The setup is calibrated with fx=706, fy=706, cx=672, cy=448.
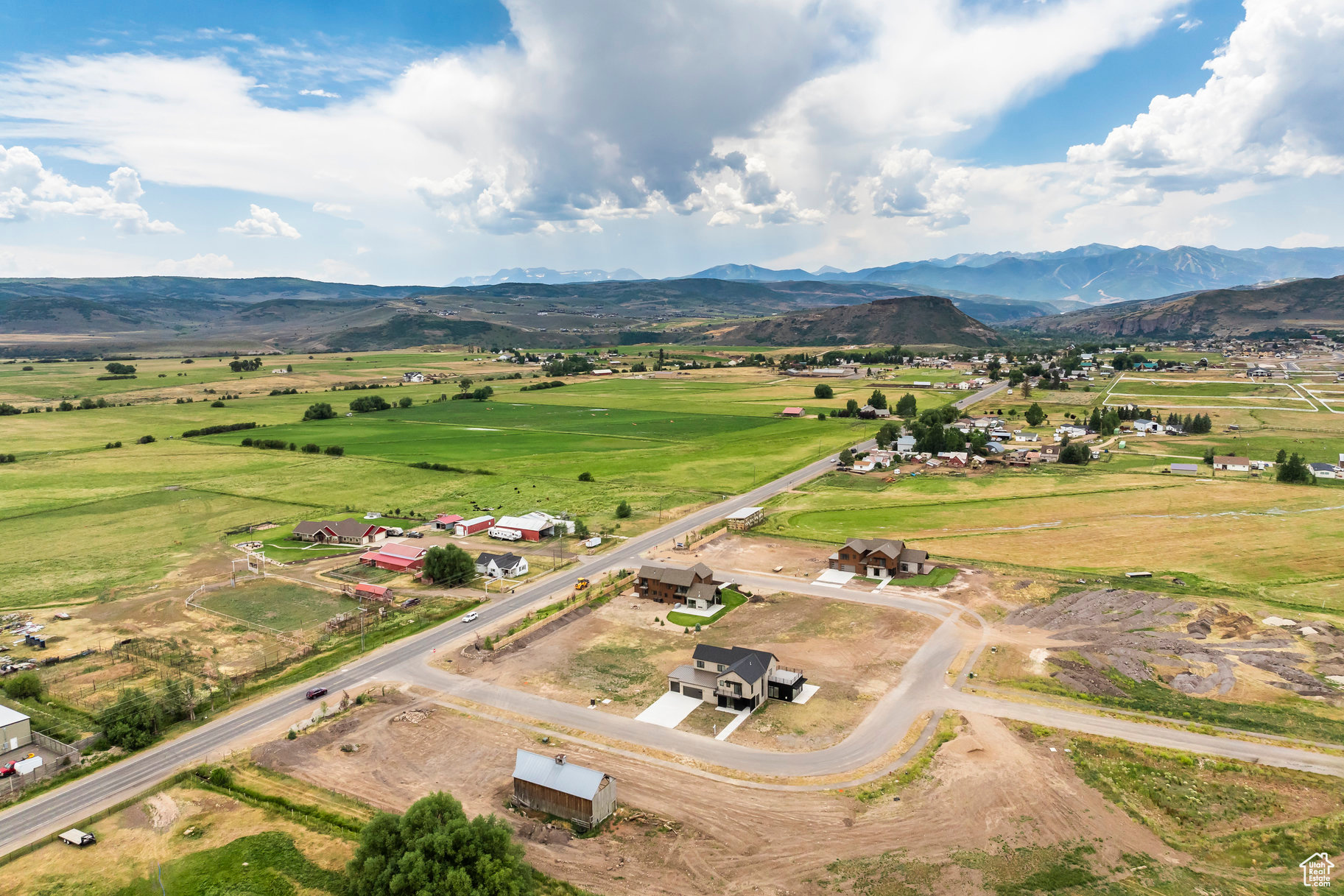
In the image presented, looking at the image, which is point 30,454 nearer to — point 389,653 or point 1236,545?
point 389,653

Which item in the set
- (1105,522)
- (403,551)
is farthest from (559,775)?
(1105,522)

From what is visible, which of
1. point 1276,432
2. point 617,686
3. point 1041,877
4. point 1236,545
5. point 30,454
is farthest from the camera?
point 1276,432

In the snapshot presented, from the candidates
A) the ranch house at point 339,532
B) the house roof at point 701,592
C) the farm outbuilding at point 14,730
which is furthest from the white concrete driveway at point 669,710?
the ranch house at point 339,532

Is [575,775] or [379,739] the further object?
[379,739]

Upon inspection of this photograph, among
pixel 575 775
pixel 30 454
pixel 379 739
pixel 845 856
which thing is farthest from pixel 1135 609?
pixel 30 454

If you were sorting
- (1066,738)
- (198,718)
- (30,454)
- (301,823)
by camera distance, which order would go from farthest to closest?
(30,454), (198,718), (1066,738), (301,823)

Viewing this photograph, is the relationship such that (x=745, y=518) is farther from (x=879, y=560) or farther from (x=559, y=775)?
(x=559, y=775)

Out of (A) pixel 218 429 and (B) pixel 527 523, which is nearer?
(B) pixel 527 523
